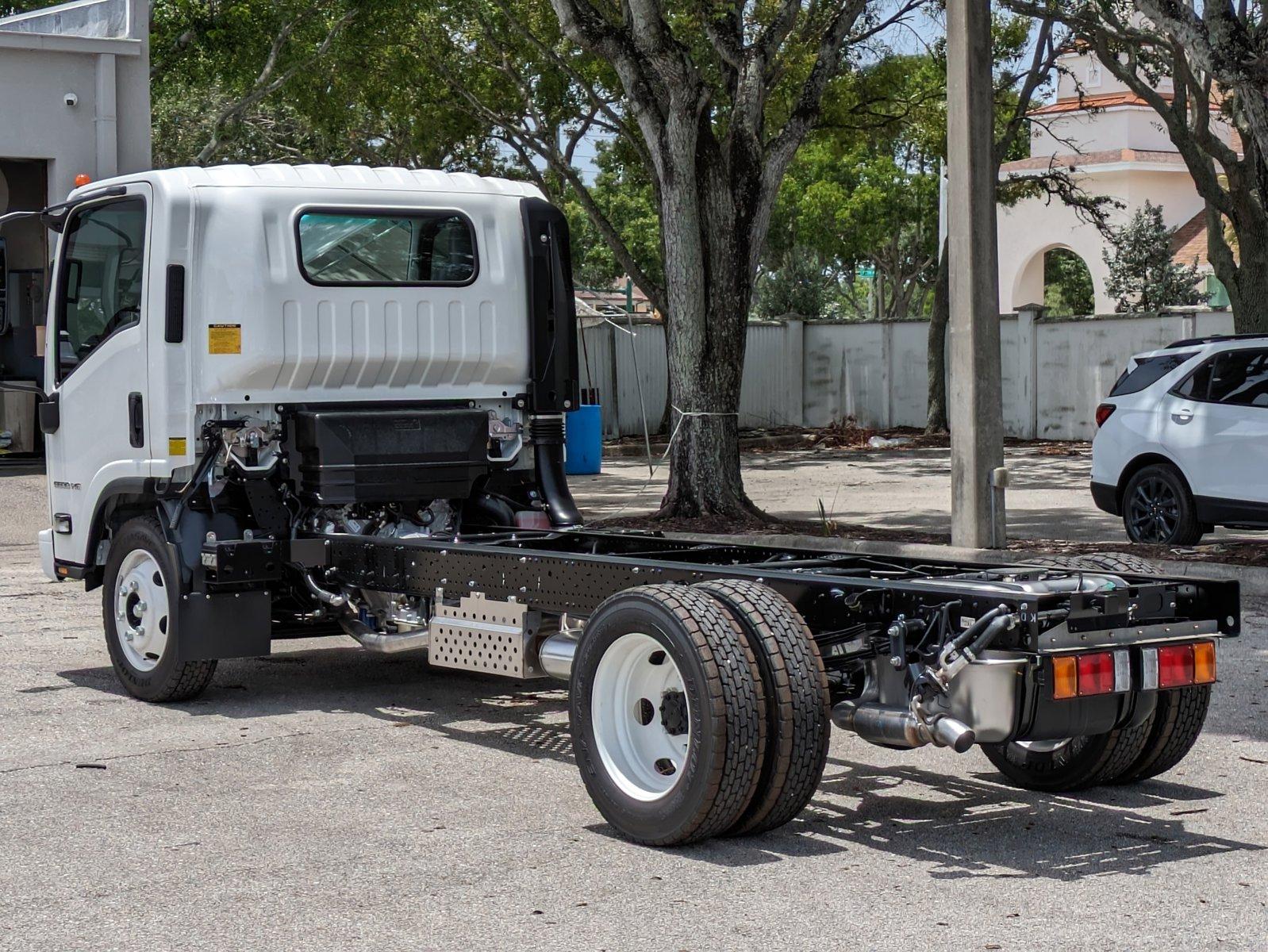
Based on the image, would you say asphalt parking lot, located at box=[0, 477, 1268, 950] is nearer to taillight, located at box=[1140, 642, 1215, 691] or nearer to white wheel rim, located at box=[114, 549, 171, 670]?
white wheel rim, located at box=[114, 549, 171, 670]

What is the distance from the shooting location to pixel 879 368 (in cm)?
3203

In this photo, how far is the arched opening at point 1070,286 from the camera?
57344 mm

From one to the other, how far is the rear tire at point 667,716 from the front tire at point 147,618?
2747 millimetres

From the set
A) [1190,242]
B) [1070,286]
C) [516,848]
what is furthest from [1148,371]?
[1070,286]

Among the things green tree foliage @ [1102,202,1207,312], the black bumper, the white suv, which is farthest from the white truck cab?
green tree foliage @ [1102,202,1207,312]

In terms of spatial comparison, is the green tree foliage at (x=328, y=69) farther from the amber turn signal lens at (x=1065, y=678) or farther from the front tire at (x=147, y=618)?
the amber turn signal lens at (x=1065, y=678)

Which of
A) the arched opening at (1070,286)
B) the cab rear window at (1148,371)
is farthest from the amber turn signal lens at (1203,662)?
the arched opening at (1070,286)

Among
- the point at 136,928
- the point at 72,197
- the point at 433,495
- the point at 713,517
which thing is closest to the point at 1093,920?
the point at 136,928

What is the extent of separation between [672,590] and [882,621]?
2.40ft

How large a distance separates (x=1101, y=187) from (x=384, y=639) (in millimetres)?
37660

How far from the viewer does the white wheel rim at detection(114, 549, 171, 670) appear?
26.7 feet

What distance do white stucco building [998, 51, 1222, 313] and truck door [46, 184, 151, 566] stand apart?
33.9 meters

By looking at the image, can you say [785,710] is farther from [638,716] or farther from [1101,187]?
[1101,187]

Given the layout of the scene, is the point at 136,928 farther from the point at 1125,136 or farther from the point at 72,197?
the point at 1125,136
